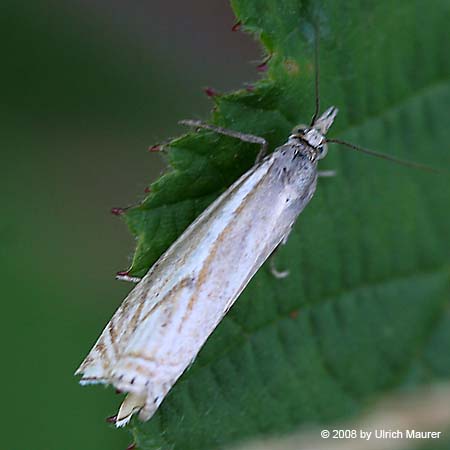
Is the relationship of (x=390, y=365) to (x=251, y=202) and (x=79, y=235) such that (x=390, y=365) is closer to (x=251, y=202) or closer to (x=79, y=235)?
(x=251, y=202)

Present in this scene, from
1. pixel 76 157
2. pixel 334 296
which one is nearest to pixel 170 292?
pixel 334 296

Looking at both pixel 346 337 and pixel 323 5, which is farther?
pixel 346 337

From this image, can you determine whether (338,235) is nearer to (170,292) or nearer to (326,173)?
(326,173)

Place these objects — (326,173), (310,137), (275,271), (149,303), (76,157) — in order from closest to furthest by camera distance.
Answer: (149,303), (310,137), (275,271), (326,173), (76,157)

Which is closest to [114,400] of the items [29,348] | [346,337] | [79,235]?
[29,348]

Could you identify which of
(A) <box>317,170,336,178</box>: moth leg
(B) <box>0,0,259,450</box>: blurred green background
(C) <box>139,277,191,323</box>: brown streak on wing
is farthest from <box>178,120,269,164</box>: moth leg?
(B) <box>0,0,259,450</box>: blurred green background

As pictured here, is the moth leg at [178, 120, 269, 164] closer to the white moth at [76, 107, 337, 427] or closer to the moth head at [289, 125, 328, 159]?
the white moth at [76, 107, 337, 427]
